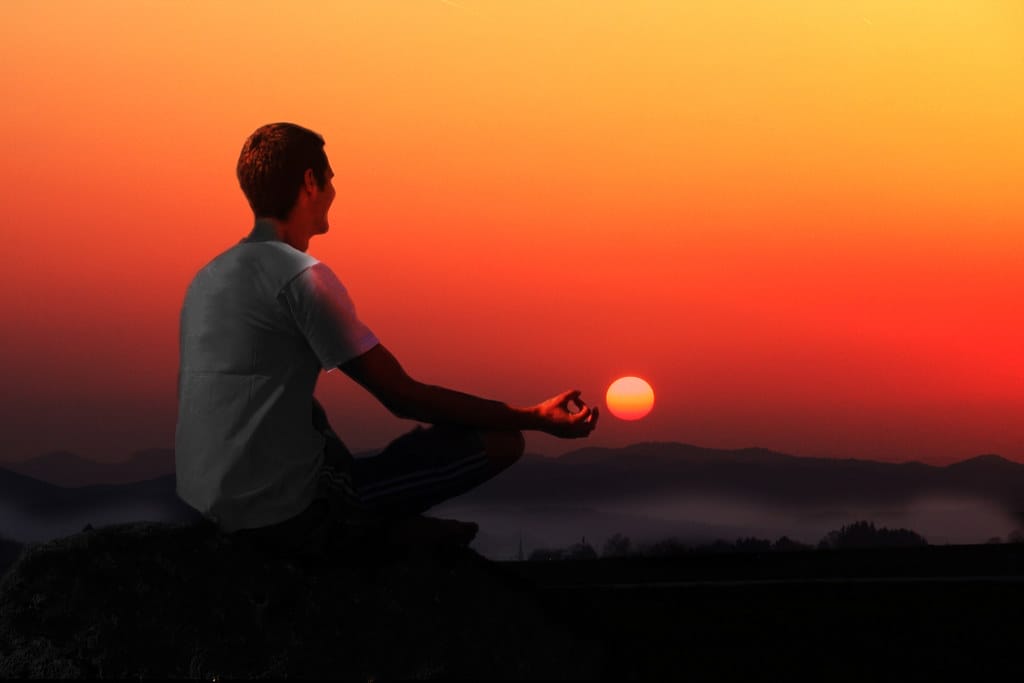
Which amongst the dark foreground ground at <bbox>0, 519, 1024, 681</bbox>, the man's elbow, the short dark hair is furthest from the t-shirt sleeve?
the dark foreground ground at <bbox>0, 519, 1024, 681</bbox>

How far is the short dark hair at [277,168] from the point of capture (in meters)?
4.68

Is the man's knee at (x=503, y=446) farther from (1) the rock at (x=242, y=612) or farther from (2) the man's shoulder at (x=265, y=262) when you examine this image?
(2) the man's shoulder at (x=265, y=262)

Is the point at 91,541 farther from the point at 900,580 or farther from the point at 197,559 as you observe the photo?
the point at 900,580

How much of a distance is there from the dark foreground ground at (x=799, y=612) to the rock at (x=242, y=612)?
0.61 meters

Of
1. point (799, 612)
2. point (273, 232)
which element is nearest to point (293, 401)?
point (273, 232)

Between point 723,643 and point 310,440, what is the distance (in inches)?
112

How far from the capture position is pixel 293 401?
14.9ft

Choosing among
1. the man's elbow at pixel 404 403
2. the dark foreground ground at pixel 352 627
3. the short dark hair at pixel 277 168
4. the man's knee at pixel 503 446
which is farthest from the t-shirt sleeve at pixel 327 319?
the dark foreground ground at pixel 352 627

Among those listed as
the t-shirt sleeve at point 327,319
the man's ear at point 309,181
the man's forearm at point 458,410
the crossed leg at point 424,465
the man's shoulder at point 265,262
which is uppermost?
the man's ear at point 309,181

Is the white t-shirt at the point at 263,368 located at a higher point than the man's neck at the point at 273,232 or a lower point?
lower

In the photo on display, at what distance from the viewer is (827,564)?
926 centimetres

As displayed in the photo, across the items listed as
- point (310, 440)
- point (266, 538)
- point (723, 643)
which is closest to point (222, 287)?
point (310, 440)

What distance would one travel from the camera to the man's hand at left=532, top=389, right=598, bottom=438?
4652mm

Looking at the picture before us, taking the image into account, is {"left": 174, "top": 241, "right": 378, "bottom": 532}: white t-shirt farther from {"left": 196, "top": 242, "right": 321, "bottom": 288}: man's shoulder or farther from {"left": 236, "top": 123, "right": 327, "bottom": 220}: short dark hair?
{"left": 236, "top": 123, "right": 327, "bottom": 220}: short dark hair
